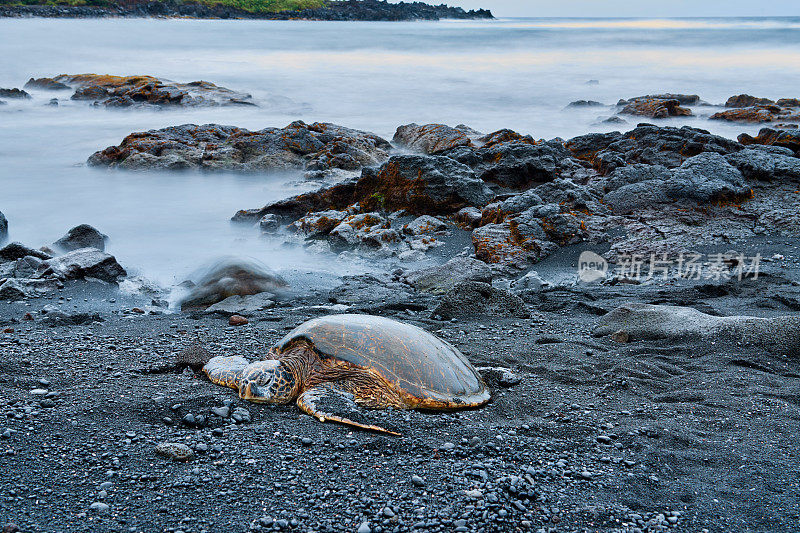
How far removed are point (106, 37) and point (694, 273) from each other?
188 feet

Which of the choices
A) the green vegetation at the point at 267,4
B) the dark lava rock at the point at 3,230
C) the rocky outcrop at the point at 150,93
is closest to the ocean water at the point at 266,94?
the dark lava rock at the point at 3,230

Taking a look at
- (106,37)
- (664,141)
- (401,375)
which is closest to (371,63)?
(106,37)

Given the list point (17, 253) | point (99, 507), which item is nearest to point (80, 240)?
point (17, 253)

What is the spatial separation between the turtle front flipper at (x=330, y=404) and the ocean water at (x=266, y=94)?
3714 millimetres

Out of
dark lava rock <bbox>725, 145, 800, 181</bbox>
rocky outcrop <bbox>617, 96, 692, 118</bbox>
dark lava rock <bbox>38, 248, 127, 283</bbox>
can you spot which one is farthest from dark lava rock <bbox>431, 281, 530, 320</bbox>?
rocky outcrop <bbox>617, 96, 692, 118</bbox>

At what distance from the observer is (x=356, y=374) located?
3.83 metres

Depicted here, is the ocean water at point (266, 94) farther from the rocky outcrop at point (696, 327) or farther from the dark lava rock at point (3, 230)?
the rocky outcrop at point (696, 327)

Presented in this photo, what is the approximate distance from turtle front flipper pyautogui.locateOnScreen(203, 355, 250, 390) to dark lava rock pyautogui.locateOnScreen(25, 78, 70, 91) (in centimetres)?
2640

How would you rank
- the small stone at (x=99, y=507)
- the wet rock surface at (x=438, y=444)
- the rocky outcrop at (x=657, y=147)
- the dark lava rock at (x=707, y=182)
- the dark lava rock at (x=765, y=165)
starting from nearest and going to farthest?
the small stone at (x=99, y=507) < the wet rock surface at (x=438, y=444) < the dark lava rock at (x=707, y=182) < the dark lava rock at (x=765, y=165) < the rocky outcrop at (x=657, y=147)

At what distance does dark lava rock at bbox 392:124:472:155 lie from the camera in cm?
1377

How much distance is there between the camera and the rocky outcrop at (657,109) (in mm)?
19781

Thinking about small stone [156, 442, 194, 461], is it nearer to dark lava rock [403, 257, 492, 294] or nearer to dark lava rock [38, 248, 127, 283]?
dark lava rock [403, 257, 492, 294]

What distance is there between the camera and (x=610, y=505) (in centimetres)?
285

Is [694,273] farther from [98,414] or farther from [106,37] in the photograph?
[106,37]
